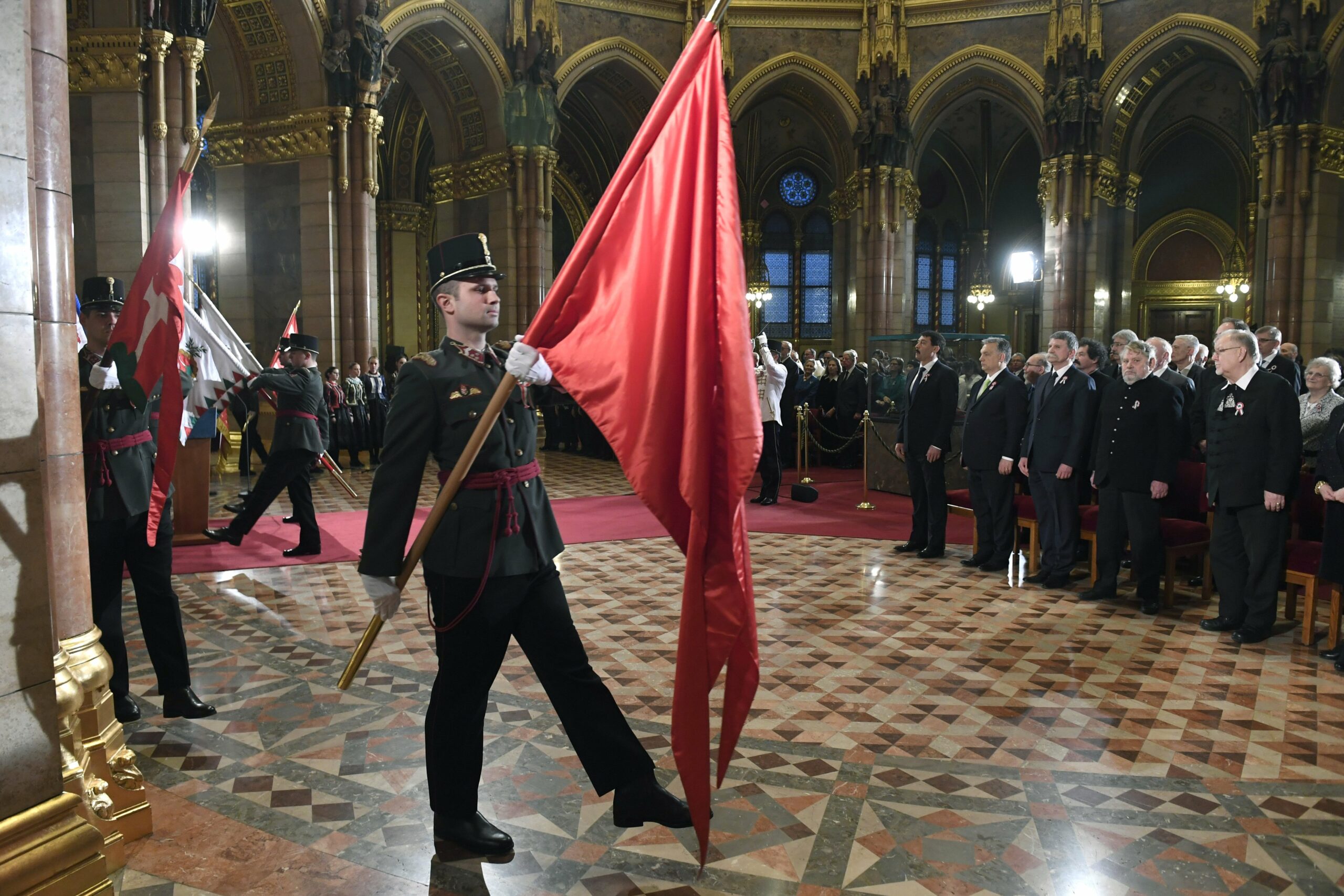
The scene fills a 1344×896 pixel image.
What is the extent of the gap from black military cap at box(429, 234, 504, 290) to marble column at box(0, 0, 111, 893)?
1.05 m

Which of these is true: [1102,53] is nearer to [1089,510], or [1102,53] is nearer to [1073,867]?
[1089,510]

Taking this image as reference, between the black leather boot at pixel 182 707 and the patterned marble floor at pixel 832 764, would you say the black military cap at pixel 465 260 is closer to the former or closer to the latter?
the patterned marble floor at pixel 832 764

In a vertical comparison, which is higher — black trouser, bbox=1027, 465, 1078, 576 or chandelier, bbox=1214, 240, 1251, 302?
chandelier, bbox=1214, 240, 1251, 302

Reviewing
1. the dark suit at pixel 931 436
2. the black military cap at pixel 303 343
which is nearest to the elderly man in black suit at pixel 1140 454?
the dark suit at pixel 931 436

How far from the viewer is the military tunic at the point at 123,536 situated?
391cm

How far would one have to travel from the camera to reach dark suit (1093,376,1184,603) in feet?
19.1

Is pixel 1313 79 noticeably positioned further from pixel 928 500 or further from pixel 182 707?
pixel 182 707

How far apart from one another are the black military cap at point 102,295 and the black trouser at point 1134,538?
5656 mm

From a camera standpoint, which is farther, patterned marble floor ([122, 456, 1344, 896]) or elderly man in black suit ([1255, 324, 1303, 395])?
elderly man in black suit ([1255, 324, 1303, 395])

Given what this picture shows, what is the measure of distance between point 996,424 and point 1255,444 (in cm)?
191

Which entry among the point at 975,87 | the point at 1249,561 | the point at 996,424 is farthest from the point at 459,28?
the point at 1249,561

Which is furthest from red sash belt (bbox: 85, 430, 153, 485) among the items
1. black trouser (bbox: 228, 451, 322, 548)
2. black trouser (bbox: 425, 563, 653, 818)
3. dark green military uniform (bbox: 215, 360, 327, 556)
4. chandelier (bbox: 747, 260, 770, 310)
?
chandelier (bbox: 747, 260, 770, 310)

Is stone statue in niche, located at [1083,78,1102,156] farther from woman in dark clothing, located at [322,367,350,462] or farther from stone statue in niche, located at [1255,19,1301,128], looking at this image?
woman in dark clothing, located at [322,367,350,462]

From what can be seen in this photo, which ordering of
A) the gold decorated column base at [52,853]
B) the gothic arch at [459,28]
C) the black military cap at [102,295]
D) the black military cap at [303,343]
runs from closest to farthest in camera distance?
the gold decorated column base at [52,853]
the black military cap at [102,295]
the black military cap at [303,343]
the gothic arch at [459,28]
